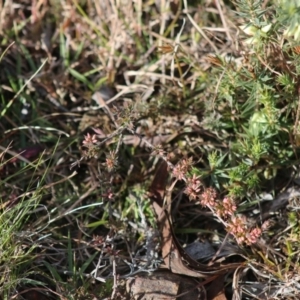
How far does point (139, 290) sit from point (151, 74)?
46.3 inches

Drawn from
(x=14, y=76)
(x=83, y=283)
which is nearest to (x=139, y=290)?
(x=83, y=283)

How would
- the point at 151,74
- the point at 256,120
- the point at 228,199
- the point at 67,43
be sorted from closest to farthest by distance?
the point at 228,199 → the point at 256,120 → the point at 151,74 → the point at 67,43

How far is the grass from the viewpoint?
2.42 meters

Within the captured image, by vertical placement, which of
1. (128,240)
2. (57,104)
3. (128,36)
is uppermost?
(128,36)

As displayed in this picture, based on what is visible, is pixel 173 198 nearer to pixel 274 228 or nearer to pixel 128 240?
pixel 128 240

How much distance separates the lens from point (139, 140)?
9.43 ft

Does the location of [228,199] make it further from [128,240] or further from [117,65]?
[117,65]

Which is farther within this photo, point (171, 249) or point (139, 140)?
point (139, 140)

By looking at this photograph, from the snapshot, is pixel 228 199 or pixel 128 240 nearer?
pixel 228 199

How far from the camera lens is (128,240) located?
2.68 meters

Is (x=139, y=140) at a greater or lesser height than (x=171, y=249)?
greater

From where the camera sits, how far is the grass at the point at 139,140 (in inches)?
95.2

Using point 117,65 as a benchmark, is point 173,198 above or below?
below

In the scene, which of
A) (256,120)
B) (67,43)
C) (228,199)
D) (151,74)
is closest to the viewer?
(228,199)
